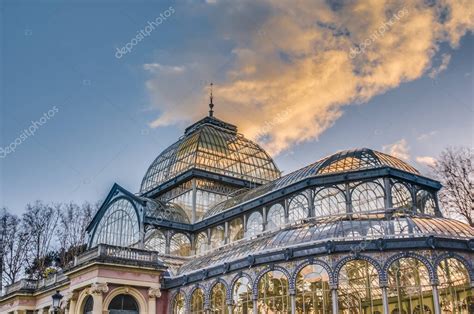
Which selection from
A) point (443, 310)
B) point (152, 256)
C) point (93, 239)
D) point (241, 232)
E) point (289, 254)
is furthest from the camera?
point (93, 239)

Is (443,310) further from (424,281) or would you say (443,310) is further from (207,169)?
(207,169)

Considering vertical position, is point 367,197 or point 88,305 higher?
point 367,197

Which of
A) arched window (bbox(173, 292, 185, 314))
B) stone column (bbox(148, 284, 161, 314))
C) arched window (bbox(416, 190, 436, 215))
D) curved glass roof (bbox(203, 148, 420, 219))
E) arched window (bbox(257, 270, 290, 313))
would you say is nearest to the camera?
arched window (bbox(257, 270, 290, 313))

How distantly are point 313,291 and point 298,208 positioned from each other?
9.84 meters

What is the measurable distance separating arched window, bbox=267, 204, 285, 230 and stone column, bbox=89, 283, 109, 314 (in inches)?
476

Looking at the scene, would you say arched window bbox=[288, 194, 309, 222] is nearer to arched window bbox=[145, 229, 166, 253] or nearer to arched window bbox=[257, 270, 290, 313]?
arched window bbox=[257, 270, 290, 313]

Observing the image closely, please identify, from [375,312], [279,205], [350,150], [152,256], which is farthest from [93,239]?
[375,312]

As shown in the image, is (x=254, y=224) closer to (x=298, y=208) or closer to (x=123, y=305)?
(x=298, y=208)

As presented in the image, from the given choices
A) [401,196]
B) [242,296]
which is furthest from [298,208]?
[242,296]

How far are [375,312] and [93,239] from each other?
2907cm

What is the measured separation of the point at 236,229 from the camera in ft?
139

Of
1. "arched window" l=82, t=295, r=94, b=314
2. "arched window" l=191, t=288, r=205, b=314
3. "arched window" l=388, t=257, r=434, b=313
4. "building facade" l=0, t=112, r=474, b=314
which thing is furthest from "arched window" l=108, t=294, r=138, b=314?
"arched window" l=388, t=257, r=434, b=313

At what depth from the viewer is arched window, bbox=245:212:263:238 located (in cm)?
3994

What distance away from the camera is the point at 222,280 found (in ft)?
107
